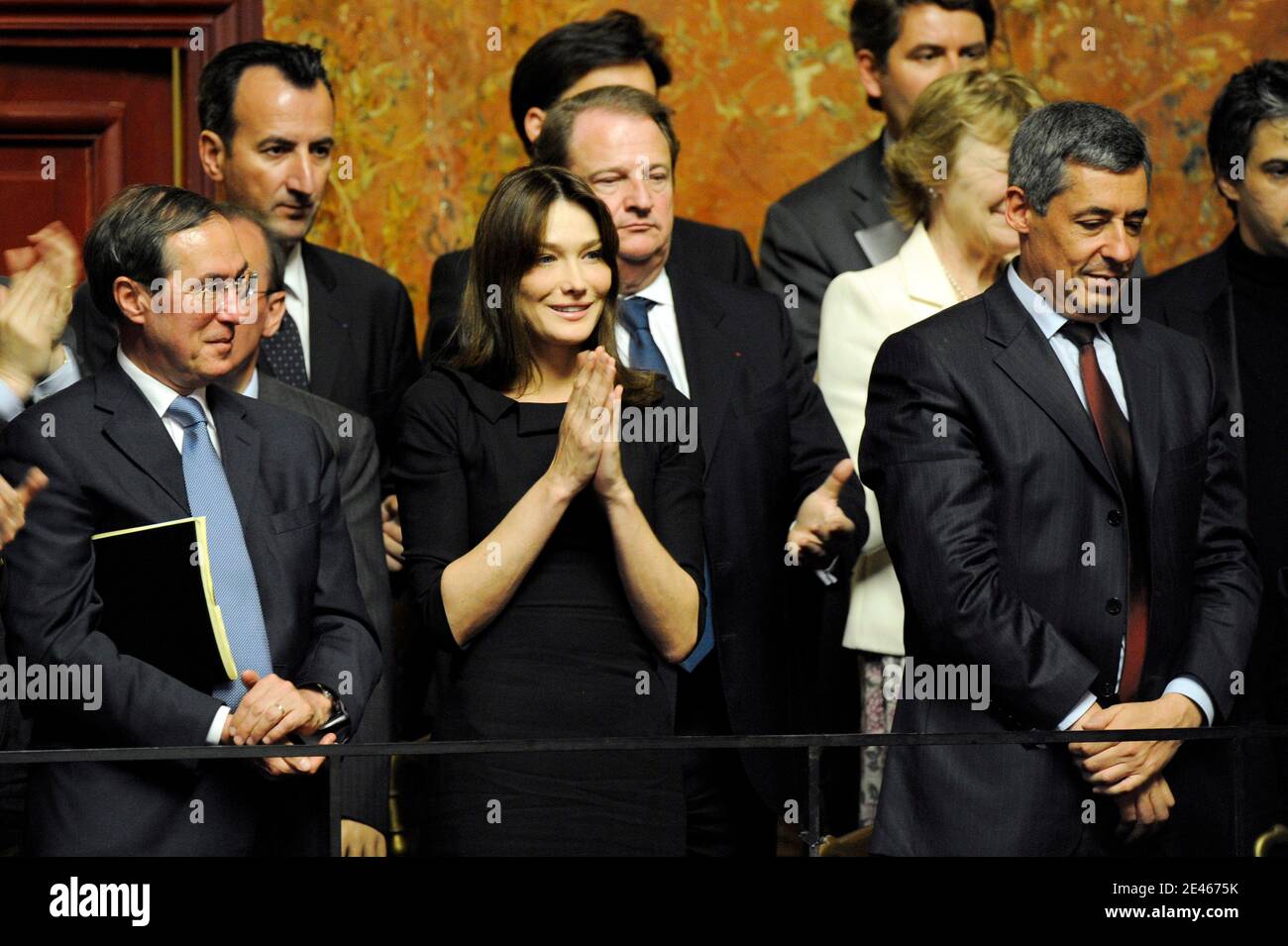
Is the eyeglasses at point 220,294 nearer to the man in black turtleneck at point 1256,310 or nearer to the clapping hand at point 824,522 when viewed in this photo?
the clapping hand at point 824,522

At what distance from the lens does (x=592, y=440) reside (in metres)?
3.50

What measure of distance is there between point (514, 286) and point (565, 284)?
0.31 feet

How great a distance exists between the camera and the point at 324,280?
468 cm

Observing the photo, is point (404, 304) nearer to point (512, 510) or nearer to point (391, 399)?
point (391, 399)

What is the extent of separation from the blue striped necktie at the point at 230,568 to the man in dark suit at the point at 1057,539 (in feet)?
3.56

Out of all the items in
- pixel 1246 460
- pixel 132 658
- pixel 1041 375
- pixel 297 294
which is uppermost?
pixel 297 294

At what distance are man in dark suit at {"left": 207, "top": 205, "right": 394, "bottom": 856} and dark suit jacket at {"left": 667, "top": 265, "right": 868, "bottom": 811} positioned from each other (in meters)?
0.66

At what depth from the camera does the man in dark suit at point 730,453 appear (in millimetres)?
3902

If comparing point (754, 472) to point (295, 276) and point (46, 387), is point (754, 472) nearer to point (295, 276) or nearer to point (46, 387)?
point (295, 276)

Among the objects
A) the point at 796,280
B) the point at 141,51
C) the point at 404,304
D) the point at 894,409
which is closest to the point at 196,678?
the point at 894,409

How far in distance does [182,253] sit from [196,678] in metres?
0.75

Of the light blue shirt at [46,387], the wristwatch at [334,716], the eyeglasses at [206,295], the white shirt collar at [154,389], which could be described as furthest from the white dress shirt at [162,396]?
the wristwatch at [334,716]

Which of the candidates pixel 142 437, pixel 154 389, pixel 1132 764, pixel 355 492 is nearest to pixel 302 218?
pixel 355 492

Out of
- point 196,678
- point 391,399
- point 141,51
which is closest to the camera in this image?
point 196,678
